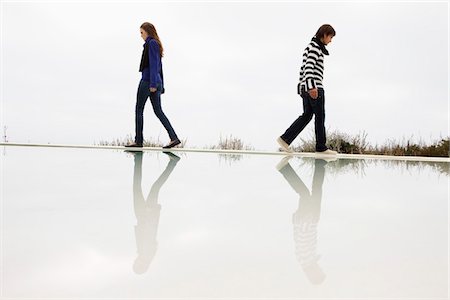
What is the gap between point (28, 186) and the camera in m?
3.22

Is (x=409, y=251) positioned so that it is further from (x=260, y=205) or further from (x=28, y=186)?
(x=28, y=186)

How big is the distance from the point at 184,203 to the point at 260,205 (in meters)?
0.45

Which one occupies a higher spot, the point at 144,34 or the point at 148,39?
the point at 144,34

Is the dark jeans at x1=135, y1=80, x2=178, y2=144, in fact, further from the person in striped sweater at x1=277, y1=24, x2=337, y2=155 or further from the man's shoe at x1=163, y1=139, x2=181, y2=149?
the person in striped sweater at x1=277, y1=24, x2=337, y2=155

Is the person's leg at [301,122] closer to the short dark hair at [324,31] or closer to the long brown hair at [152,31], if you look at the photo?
the short dark hair at [324,31]

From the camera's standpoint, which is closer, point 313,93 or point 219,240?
point 219,240

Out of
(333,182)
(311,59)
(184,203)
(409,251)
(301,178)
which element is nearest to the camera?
(409,251)

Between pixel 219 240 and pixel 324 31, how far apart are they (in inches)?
231

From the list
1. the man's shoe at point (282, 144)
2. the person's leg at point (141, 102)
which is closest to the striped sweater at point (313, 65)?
the man's shoe at point (282, 144)

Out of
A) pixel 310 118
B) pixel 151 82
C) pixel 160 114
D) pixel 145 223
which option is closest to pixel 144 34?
pixel 151 82

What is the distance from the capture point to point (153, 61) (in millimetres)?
7980

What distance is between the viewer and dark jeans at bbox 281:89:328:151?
23.0 ft

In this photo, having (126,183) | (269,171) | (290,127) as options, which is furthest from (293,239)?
(290,127)

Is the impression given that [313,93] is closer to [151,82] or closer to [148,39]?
[151,82]
